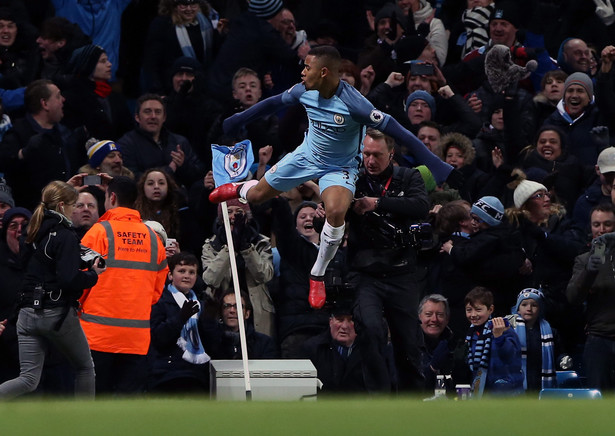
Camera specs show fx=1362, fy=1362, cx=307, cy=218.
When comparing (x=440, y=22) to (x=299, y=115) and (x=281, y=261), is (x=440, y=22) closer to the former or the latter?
(x=299, y=115)

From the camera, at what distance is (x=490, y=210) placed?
39.4ft

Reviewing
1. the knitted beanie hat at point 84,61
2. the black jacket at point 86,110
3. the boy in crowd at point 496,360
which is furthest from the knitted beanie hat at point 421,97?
the boy in crowd at point 496,360

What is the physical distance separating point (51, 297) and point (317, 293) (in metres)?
1.93

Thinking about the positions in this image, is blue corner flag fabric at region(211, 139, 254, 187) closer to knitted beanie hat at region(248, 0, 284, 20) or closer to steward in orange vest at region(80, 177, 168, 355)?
steward in orange vest at region(80, 177, 168, 355)

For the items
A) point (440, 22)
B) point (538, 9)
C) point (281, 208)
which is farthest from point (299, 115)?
point (538, 9)

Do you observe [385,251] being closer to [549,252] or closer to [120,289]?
[120,289]

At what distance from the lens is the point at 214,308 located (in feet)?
38.2

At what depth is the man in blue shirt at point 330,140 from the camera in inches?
367

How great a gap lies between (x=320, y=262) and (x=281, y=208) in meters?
2.32

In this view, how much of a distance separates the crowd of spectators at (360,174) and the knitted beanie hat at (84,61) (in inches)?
0.6

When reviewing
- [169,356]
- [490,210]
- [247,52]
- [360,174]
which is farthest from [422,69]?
[169,356]

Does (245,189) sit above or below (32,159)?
below

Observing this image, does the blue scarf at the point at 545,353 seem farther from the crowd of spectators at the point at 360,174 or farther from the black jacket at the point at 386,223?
the black jacket at the point at 386,223

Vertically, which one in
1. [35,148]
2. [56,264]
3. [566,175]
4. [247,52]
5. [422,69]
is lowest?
[56,264]
